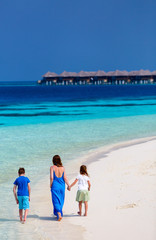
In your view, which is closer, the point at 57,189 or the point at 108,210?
the point at 57,189

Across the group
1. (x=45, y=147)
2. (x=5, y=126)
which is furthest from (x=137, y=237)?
(x=5, y=126)

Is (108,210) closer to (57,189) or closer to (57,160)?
(57,189)

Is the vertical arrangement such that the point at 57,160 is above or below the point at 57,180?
above

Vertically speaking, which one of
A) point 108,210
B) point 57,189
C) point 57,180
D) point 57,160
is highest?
point 57,160

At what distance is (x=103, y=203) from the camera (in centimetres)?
885

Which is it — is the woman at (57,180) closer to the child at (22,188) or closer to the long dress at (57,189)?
the long dress at (57,189)

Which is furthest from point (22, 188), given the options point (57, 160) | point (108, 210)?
point (108, 210)

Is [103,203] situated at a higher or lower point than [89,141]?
lower

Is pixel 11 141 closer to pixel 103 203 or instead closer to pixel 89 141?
pixel 89 141

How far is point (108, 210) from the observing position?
829 centimetres

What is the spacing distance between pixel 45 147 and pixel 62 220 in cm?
1133

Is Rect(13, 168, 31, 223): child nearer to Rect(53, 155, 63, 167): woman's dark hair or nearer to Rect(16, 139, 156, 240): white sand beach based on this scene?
Rect(16, 139, 156, 240): white sand beach

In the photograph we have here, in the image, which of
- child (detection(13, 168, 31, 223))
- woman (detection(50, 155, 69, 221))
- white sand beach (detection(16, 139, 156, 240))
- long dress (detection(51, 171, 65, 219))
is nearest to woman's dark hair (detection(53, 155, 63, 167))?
woman (detection(50, 155, 69, 221))

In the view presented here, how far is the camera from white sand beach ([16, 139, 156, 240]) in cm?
707
